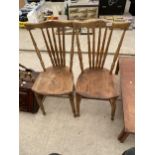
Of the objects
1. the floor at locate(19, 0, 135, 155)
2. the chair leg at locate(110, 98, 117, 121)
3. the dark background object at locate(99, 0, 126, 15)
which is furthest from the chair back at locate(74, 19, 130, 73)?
the dark background object at locate(99, 0, 126, 15)

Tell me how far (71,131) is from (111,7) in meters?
2.19

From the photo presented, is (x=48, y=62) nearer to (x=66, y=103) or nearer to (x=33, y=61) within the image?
(x=33, y=61)

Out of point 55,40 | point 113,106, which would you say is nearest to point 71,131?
point 113,106

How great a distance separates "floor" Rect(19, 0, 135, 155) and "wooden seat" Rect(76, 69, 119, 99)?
1.16 feet

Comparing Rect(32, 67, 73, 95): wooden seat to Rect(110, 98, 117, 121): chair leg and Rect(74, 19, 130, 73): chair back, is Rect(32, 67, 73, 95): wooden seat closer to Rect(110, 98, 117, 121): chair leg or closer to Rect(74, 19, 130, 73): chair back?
Rect(74, 19, 130, 73): chair back

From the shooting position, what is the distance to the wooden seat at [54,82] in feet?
5.52

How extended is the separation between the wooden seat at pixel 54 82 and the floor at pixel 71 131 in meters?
0.35

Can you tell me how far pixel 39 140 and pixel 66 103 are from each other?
47 cm

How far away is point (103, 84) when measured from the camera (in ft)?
5.63

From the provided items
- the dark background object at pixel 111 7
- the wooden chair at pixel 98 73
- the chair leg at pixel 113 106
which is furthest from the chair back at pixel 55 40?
the dark background object at pixel 111 7

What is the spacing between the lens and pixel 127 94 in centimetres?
163

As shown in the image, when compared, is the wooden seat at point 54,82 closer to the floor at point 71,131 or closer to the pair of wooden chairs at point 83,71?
the pair of wooden chairs at point 83,71

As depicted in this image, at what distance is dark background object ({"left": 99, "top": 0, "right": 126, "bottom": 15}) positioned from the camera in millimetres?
3246
